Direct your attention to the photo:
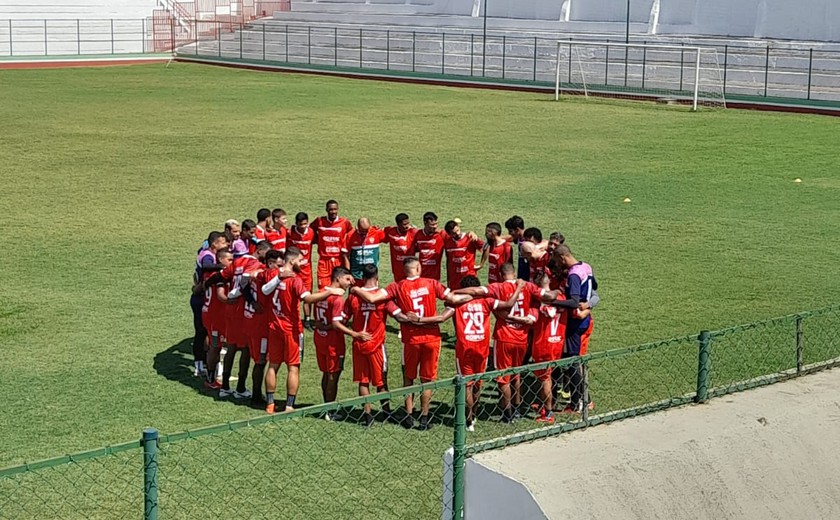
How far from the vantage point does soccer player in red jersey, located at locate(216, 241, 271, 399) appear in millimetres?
12227

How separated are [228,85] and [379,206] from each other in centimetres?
2397

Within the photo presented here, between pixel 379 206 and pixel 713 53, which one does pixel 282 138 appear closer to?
pixel 379 206

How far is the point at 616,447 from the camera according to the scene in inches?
332

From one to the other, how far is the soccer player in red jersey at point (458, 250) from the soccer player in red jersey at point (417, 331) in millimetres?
2615

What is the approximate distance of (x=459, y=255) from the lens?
14156 mm

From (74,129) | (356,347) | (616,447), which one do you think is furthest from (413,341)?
(74,129)

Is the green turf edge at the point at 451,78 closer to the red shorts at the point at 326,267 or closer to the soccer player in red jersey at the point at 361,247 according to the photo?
the red shorts at the point at 326,267

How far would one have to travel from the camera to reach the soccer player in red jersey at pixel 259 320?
12.0 meters

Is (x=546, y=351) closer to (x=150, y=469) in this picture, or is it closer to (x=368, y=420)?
(x=368, y=420)

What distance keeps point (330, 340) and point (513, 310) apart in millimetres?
1780

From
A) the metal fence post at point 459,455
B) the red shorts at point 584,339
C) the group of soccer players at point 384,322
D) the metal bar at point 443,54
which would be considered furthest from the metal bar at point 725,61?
the metal fence post at point 459,455

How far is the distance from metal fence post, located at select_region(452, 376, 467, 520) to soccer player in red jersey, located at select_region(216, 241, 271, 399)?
4.77 m

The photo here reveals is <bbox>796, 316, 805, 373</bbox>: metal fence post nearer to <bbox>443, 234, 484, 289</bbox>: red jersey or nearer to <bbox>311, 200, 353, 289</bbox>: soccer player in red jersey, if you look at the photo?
<bbox>443, 234, 484, 289</bbox>: red jersey

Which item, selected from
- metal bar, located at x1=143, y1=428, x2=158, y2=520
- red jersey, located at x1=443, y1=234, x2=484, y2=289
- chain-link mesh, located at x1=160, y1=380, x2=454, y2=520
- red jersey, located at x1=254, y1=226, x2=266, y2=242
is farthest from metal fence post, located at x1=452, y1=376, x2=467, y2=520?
red jersey, located at x1=254, y1=226, x2=266, y2=242
